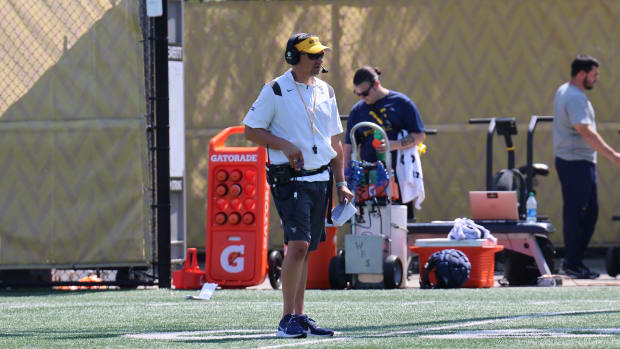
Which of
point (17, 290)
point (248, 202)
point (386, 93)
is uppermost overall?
point (386, 93)

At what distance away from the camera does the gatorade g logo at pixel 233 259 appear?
1204 cm

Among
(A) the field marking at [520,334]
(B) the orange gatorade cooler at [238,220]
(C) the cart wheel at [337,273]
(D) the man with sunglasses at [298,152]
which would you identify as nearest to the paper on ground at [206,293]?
(B) the orange gatorade cooler at [238,220]

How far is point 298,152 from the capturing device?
7.15 meters

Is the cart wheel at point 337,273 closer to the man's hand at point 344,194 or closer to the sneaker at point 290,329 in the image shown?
the man's hand at point 344,194

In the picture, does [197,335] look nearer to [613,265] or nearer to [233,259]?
[233,259]

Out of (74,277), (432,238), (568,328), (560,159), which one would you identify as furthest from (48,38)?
(568,328)

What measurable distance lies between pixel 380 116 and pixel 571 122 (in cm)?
184

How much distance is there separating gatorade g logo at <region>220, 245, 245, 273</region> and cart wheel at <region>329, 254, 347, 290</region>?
0.83 meters

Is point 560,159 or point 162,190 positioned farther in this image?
point 560,159

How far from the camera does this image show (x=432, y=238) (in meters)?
12.6

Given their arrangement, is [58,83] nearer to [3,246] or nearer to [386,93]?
[3,246]

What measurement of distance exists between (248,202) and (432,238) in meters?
1.78

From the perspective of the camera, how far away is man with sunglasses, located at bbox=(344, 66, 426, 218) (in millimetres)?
12234

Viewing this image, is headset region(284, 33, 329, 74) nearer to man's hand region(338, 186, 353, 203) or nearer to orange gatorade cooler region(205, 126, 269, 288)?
man's hand region(338, 186, 353, 203)
